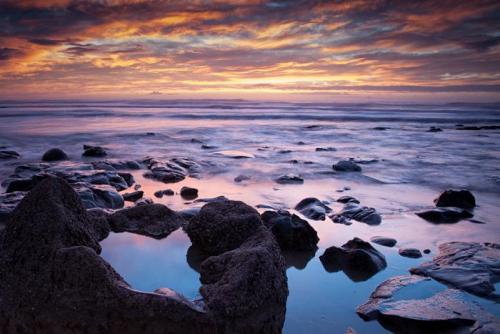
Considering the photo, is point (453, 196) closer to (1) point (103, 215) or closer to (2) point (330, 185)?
(2) point (330, 185)

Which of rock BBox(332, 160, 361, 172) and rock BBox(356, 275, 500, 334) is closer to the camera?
rock BBox(356, 275, 500, 334)

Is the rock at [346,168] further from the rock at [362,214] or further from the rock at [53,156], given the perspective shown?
the rock at [53,156]

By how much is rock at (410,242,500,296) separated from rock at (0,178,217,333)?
2.14 metres

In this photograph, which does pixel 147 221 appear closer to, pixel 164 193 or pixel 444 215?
pixel 164 193

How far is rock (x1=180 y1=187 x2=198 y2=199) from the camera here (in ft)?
20.0

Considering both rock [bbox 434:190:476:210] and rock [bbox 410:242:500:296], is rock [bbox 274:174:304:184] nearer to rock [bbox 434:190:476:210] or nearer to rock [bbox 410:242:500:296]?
rock [bbox 434:190:476:210]

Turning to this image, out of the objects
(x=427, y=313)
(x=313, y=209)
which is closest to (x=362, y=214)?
(x=313, y=209)

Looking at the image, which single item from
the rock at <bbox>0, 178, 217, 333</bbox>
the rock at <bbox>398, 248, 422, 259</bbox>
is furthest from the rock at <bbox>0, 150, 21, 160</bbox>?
the rock at <bbox>398, 248, 422, 259</bbox>

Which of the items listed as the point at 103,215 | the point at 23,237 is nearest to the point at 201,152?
the point at 103,215

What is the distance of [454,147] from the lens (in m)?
13.6

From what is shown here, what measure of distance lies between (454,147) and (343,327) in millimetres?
12651

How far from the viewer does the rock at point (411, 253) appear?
Result: 392 cm

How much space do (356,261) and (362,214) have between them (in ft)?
5.17

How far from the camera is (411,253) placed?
3936mm
